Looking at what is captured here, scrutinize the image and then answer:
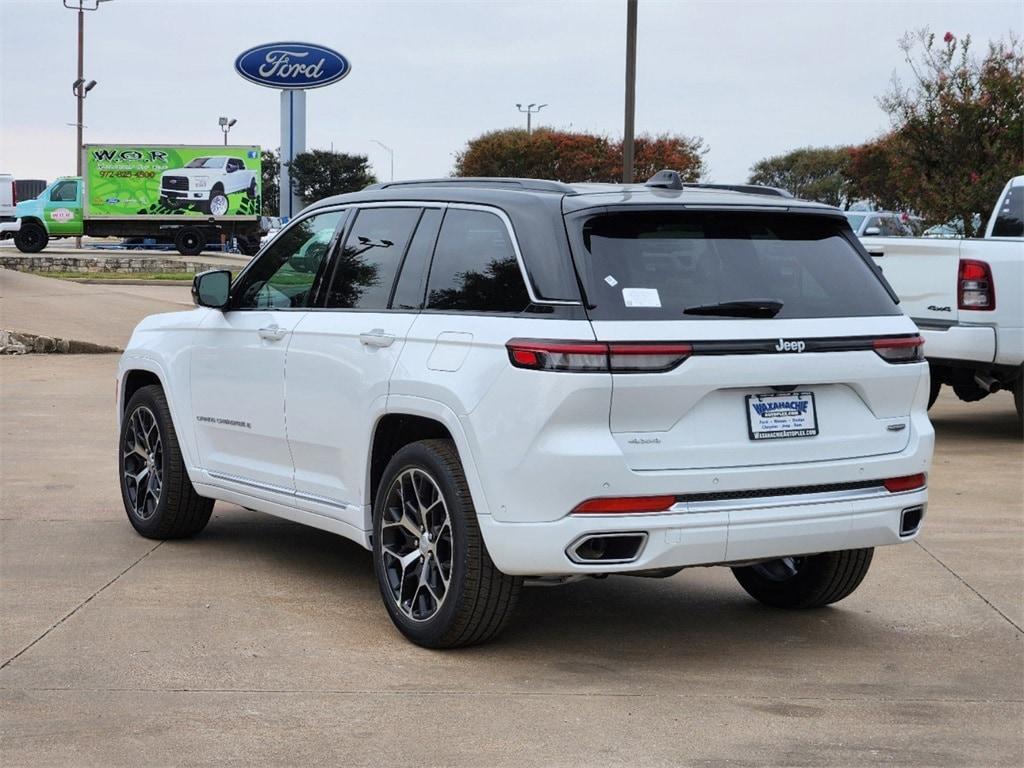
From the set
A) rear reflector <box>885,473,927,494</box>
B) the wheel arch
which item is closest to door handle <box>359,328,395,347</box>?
the wheel arch

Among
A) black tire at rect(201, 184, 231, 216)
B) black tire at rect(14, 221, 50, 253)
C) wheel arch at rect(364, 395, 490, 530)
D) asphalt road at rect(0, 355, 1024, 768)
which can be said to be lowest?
asphalt road at rect(0, 355, 1024, 768)

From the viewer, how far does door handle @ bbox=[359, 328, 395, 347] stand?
5.87 m

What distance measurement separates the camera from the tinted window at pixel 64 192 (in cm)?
5134

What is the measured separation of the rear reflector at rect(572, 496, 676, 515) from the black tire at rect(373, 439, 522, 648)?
0.46 m

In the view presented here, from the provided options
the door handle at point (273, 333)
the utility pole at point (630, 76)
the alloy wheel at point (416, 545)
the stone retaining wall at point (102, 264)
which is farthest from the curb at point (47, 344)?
the stone retaining wall at point (102, 264)

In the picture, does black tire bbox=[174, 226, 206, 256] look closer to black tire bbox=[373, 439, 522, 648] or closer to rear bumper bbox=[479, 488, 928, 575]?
black tire bbox=[373, 439, 522, 648]

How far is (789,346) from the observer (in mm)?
5340

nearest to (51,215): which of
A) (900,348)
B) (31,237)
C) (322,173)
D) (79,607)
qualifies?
(31,237)

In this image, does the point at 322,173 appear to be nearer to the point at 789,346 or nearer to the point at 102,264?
the point at 102,264

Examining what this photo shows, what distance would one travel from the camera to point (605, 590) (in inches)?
270

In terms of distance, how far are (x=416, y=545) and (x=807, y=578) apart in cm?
170

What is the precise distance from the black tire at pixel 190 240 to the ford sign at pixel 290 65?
38.8ft

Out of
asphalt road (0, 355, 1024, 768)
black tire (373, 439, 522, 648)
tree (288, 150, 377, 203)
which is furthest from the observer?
tree (288, 150, 377, 203)

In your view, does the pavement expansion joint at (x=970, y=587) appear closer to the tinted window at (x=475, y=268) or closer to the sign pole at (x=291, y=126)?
the tinted window at (x=475, y=268)
